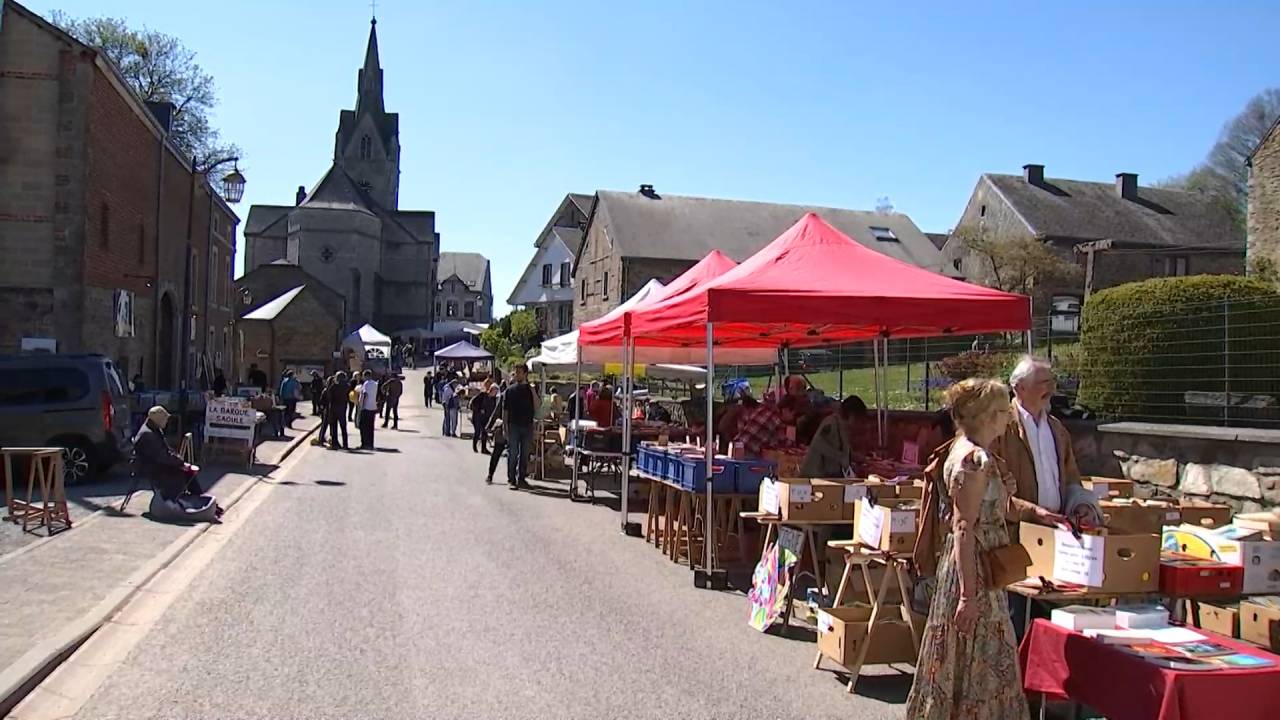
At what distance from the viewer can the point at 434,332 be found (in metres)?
95.8

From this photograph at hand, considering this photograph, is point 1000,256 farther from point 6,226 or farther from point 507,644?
point 507,644

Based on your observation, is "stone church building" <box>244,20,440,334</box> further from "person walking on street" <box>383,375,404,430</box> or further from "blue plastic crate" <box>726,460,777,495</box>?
"blue plastic crate" <box>726,460,777,495</box>

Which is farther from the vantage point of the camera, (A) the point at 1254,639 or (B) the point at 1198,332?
(B) the point at 1198,332

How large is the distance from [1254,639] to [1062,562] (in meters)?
1.08

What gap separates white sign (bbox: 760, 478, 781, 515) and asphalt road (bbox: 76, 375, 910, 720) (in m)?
0.89

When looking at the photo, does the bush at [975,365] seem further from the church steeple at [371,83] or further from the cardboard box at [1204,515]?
the church steeple at [371,83]

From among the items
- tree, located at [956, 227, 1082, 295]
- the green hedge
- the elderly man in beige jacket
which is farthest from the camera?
tree, located at [956, 227, 1082, 295]

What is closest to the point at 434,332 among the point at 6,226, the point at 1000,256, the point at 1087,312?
the point at 1000,256

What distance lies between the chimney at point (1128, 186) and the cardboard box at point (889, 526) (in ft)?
159

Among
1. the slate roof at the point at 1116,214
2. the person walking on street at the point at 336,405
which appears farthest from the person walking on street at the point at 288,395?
the slate roof at the point at 1116,214

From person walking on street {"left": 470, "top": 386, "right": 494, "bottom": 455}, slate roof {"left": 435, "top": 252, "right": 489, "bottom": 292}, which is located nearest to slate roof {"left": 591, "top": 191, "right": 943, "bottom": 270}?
person walking on street {"left": 470, "top": 386, "right": 494, "bottom": 455}

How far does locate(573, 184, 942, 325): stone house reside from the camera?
50.0 m

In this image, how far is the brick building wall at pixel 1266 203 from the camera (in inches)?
1037

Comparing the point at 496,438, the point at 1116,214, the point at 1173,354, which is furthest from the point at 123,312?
the point at 1116,214
